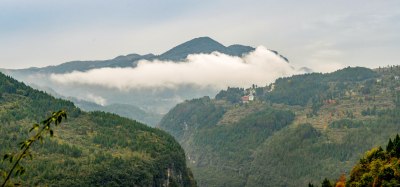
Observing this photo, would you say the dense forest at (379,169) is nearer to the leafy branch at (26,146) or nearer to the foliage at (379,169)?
the foliage at (379,169)

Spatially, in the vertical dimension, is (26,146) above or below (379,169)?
above

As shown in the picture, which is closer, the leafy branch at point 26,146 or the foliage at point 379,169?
the leafy branch at point 26,146

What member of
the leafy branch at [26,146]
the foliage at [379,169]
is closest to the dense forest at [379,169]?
the foliage at [379,169]

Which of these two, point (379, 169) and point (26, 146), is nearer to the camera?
point (26, 146)

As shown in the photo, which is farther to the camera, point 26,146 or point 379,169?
point 379,169

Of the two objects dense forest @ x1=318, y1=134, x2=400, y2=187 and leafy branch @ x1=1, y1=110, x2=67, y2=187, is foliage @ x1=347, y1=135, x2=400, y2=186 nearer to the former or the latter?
dense forest @ x1=318, y1=134, x2=400, y2=187

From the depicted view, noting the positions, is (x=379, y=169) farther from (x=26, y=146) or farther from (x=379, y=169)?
(x=26, y=146)

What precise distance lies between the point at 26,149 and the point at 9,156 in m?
1.02

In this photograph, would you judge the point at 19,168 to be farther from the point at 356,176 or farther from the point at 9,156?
the point at 356,176

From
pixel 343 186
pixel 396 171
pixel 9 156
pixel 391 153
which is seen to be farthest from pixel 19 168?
pixel 343 186

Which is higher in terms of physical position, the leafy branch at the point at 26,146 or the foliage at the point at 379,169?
the leafy branch at the point at 26,146

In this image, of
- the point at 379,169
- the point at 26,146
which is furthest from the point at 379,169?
the point at 26,146

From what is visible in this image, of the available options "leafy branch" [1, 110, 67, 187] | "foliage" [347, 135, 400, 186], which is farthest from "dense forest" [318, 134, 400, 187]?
"leafy branch" [1, 110, 67, 187]

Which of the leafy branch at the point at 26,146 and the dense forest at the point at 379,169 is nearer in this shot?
the leafy branch at the point at 26,146
